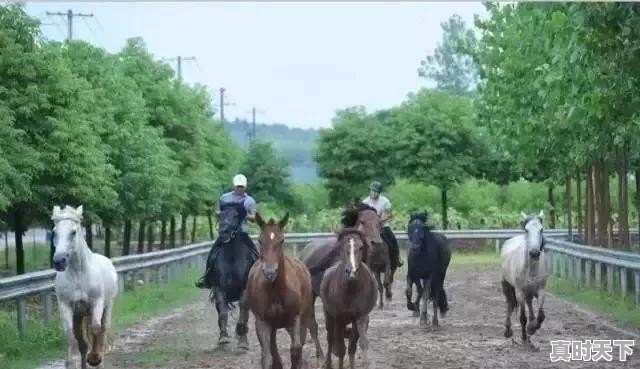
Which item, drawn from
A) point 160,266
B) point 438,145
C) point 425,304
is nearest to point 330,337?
point 425,304

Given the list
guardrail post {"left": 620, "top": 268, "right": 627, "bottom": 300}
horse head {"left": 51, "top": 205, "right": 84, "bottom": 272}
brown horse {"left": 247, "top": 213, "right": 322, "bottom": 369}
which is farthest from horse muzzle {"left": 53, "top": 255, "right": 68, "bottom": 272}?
guardrail post {"left": 620, "top": 268, "right": 627, "bottom": 300}

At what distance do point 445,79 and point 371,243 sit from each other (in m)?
98.7

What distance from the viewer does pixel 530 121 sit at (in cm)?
2905

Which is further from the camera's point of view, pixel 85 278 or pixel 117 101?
pixel 117 101

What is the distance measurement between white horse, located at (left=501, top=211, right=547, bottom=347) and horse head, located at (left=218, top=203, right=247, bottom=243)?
4000mm

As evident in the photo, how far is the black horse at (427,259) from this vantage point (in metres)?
21.3

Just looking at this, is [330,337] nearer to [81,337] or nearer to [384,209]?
[81,337]

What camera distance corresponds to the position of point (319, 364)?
15.6m

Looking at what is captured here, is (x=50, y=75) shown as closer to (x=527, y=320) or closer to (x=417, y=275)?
(x=417, y=275)

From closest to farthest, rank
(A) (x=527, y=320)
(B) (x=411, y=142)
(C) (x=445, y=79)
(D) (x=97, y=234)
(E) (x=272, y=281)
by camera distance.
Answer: (E) (x=272, y=281) < (A) (x=527, y=320) < (D) (x=97, y=234) < (B) (x=411, y=142) < (C) (x=445, y=79)

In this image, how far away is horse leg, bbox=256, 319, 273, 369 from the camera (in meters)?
13.5

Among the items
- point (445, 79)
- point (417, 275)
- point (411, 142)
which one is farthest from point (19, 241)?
point (445, 79)

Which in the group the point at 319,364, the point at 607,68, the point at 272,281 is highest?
the point at 607,68

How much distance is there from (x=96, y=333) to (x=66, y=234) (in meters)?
1.37
